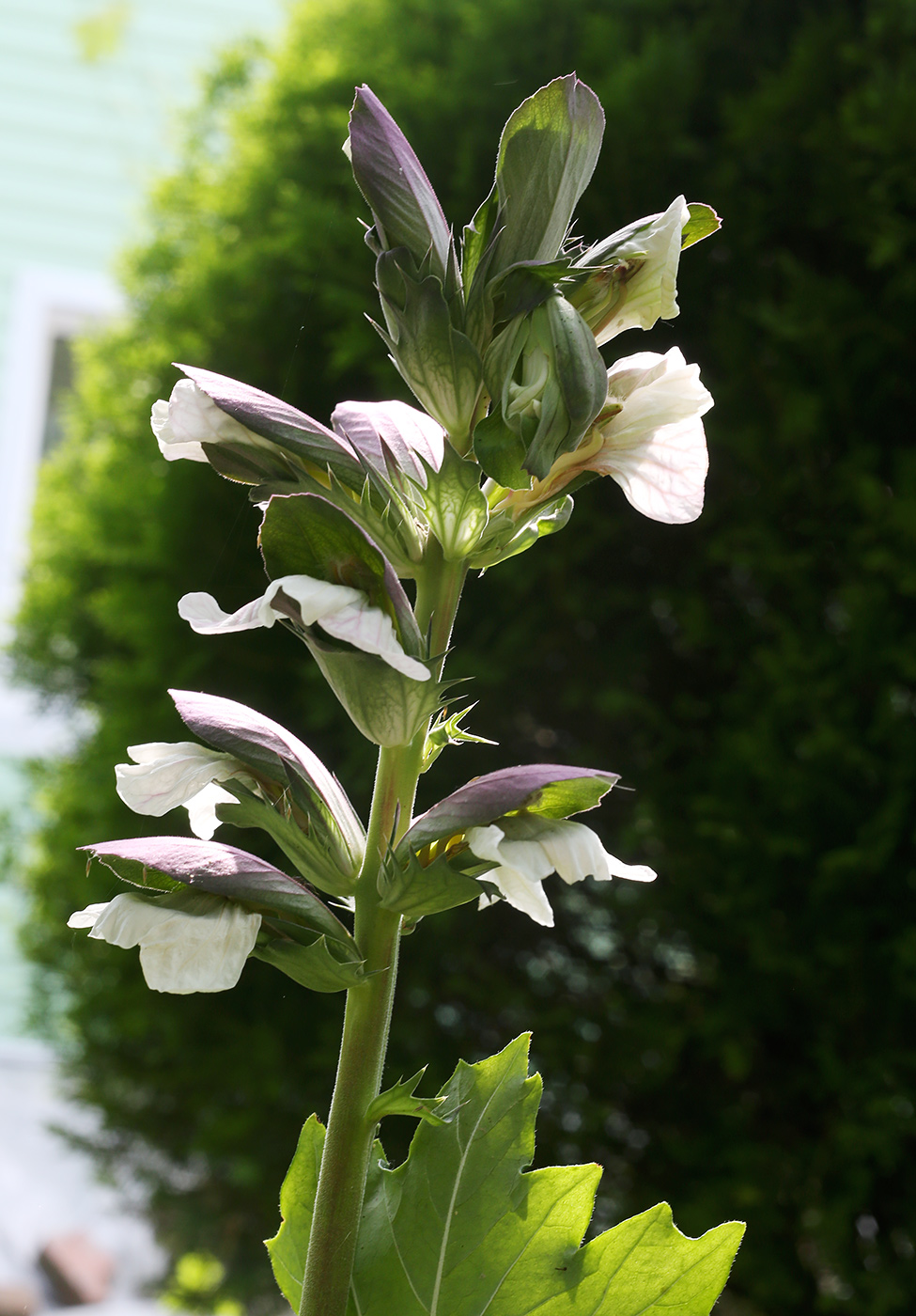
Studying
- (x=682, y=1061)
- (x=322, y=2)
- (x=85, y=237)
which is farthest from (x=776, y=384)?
(x=85, y=237)

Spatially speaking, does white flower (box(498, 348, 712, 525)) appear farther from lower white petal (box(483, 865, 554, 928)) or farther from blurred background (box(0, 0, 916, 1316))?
blurred background (box(0, 0, 916, 1316))

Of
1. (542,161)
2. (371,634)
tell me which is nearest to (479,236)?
(542,161)

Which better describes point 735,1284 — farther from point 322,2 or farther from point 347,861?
point 322,2

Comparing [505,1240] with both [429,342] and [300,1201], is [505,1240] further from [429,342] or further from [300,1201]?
[429,342]

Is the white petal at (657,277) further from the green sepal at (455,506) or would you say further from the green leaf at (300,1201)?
the green leaf at (300,1201)

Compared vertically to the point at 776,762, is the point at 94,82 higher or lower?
higher

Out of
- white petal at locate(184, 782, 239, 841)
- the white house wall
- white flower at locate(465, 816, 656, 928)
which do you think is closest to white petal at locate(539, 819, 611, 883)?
white flower at locate(465, 816, 656, 928)
